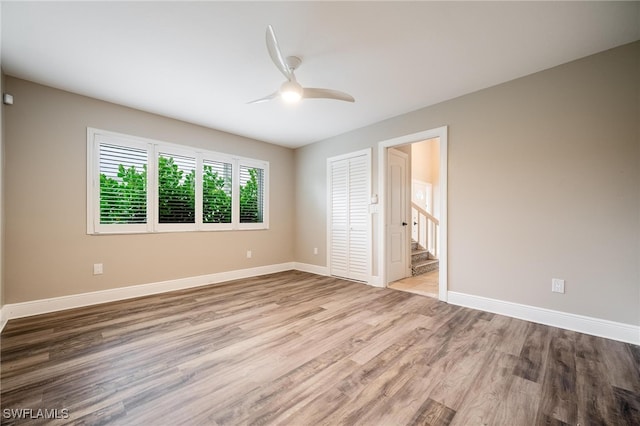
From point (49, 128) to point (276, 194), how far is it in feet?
10.9

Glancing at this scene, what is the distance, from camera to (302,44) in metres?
2.27

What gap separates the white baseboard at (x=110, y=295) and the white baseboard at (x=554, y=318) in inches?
141

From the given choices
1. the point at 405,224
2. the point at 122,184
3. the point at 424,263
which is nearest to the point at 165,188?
the point at 122,184

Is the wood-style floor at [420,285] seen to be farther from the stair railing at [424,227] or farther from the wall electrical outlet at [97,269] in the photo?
the wall electrical outlet at [97,269]

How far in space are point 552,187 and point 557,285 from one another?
1.00 metres

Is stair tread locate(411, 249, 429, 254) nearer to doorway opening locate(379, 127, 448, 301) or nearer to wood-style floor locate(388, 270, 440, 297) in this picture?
doorway opening locate(379, 127, 448, 301)

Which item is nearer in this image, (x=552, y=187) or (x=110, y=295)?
(x=552, y=187)

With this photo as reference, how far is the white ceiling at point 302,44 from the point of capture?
6.26 feet

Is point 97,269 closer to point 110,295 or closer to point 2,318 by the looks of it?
point 110,295

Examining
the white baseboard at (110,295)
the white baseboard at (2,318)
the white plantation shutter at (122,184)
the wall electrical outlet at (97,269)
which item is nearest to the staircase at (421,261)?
the white baseboard at (110,295)

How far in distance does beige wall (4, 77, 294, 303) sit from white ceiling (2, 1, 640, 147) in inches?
11.6

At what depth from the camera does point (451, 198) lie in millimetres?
3311

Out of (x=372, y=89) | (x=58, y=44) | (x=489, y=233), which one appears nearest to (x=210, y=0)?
(x=58, y=44)

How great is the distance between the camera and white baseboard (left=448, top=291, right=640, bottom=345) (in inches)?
88.4
